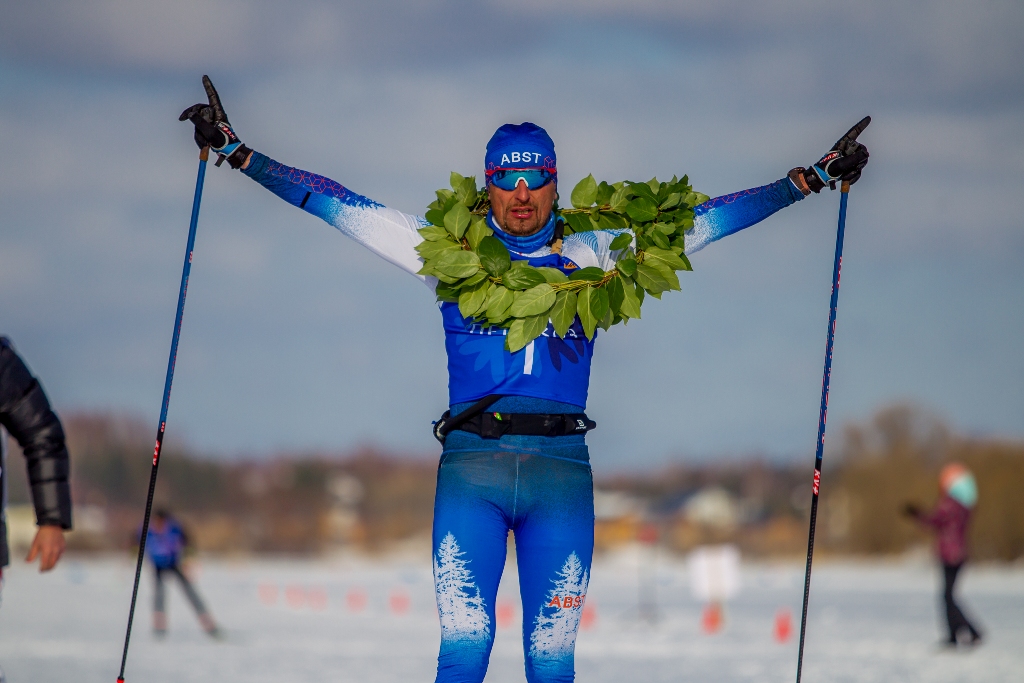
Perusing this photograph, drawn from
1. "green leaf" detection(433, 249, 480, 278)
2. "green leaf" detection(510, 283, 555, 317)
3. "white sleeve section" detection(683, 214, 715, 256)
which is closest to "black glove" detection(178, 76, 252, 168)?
"green leaf" detection(433, 249, 480, 278)

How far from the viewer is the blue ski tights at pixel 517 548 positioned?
3881 mm

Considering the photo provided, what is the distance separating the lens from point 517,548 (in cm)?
401

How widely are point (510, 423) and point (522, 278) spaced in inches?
18.5

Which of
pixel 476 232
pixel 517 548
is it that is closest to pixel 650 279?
pixel 476 232

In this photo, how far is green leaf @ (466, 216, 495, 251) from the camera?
4234 millimetres

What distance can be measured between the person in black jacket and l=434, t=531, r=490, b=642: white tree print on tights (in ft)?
3.84

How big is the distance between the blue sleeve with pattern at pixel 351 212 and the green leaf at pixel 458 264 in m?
0.15

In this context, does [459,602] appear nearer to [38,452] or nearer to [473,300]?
[473,300]

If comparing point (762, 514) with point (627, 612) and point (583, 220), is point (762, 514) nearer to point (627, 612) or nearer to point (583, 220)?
point (627, 612)

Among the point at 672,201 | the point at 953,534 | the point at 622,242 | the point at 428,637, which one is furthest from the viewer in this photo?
the point at 428,637

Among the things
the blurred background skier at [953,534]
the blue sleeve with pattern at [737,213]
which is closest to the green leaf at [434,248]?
the blue sleeve with pattern at [737,213]

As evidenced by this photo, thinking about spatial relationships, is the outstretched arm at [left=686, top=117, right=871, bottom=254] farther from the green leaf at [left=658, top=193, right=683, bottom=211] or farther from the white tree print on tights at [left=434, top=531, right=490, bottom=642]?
the white tree print on tights at [left=434, top=531, right=490, bottom=642]

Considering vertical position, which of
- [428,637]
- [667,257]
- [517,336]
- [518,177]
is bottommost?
[428,637]

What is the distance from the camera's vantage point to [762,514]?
5078cm
